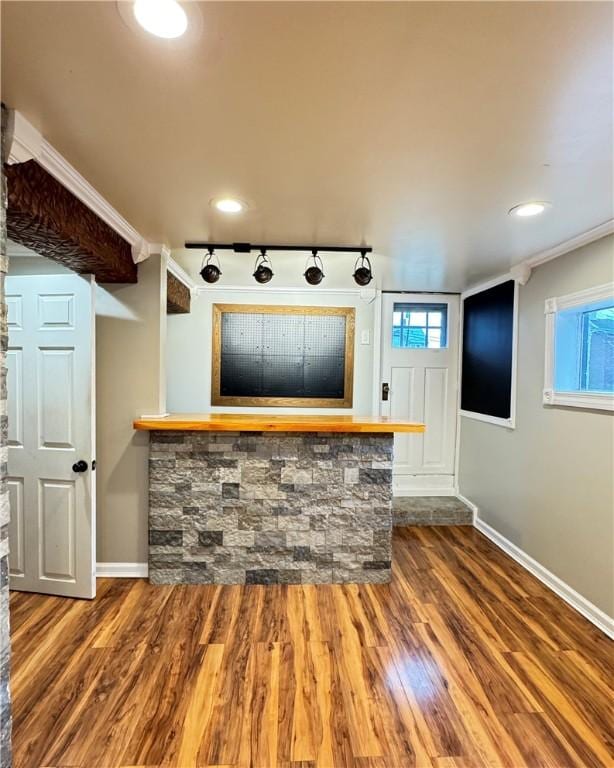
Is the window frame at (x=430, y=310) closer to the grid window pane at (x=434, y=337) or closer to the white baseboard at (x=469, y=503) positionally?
the grid window pane at (x=434, y=337)

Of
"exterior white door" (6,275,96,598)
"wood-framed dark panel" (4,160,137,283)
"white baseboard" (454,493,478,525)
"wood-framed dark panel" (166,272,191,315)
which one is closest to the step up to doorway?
"white baseboard" (454,493,478,525)

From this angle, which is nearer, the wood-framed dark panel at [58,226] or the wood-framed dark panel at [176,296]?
the wood-framed dark panel at [58,226]

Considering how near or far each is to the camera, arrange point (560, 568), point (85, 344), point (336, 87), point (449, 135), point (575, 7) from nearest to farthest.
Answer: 1. point (575, 7)
2. point (336, 87)
3. point (449, 135)
4. point (85, 344)
5. point (560, 568)

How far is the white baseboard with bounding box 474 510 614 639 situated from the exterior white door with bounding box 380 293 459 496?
28.1 inches

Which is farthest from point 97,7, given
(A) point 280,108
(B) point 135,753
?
(B) point 135,753

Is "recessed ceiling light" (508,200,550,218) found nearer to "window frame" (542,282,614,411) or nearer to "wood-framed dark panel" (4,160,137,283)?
"window frame" (542,282,614,411)

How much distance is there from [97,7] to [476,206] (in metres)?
1.62

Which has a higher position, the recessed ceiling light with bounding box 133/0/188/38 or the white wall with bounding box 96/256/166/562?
the recessed ceiling light with bounding box 133/0/188/38

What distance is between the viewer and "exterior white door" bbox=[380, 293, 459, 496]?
3744 mm

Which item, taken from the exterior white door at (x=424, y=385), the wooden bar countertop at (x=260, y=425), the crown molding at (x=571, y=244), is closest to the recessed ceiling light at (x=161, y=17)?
the wooden bar countertop at (x=260, y=425)

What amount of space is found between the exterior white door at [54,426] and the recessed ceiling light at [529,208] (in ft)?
7.81

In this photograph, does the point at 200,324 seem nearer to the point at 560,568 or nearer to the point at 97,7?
the point at 97,7

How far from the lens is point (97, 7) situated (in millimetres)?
823

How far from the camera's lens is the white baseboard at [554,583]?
6.59 feet
